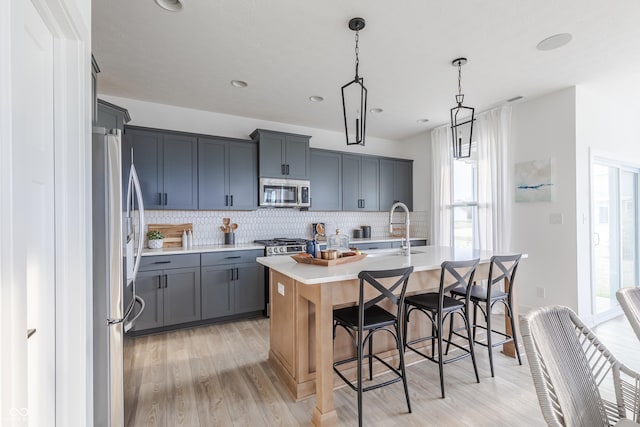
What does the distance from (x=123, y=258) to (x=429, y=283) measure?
2129 mm

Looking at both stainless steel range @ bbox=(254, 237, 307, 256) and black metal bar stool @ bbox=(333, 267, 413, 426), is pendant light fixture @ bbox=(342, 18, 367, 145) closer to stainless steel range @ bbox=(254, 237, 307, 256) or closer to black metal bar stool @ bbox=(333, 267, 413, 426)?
black metal bar stool @ bbox=(333, 267, 413, 426)

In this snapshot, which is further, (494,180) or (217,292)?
(494,180)

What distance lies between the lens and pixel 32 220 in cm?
110

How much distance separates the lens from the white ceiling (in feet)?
7.11

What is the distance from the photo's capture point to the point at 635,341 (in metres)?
3.21

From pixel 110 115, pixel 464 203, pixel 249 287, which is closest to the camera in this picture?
pixel 110 115

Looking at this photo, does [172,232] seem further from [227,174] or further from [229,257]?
[227,174]

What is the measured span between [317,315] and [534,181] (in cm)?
342

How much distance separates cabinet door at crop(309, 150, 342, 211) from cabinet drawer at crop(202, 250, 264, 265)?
4.24 feet

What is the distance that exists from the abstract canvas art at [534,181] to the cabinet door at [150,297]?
4.52 m

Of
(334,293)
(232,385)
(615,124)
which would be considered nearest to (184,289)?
(232,385)

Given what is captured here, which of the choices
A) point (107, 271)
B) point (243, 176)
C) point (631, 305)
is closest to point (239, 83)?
point (243, 176)

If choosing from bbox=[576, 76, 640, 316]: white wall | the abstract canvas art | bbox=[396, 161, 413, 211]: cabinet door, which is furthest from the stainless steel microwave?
bbox=[576, 76, 640, 316]: white wall

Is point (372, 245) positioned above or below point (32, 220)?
below
